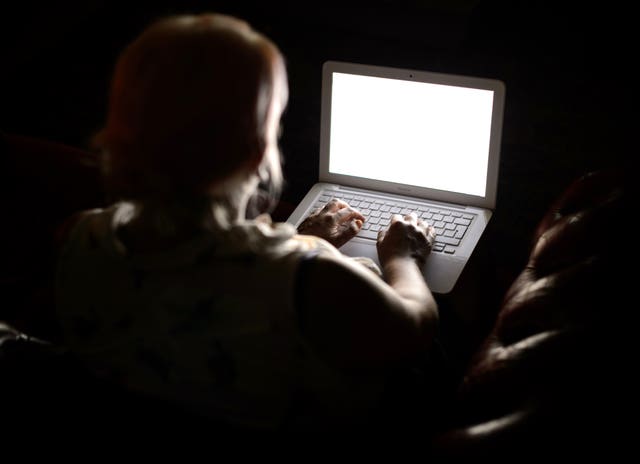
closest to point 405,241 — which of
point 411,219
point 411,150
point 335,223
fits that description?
point 411,219

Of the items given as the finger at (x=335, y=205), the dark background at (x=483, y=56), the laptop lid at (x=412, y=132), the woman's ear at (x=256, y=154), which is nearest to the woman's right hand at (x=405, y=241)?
the finger at (x=335, y=205)

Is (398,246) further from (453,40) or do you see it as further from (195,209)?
(453,40)

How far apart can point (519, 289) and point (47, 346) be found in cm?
82

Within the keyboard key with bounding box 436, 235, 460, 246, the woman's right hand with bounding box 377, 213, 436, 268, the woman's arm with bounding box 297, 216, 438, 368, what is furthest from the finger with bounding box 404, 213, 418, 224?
→ the woman's arm with bounding box 297, 216, 438, 368

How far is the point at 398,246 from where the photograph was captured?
153 centimetres

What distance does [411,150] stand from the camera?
1844 millimetres

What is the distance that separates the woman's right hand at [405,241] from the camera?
1.52m

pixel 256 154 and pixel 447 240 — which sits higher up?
pixel 256 154

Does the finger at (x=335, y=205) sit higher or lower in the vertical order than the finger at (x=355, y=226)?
higher

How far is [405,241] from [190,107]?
67cm

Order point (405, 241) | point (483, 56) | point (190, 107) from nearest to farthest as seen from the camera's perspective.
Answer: point (190, 107) < point (405, 241) < point (483, 56)

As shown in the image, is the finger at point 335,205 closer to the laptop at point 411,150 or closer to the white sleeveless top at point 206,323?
the laptop at point 411,150

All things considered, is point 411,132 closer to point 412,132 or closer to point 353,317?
point 412,132

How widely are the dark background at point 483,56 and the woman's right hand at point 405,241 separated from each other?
1.14 ft
